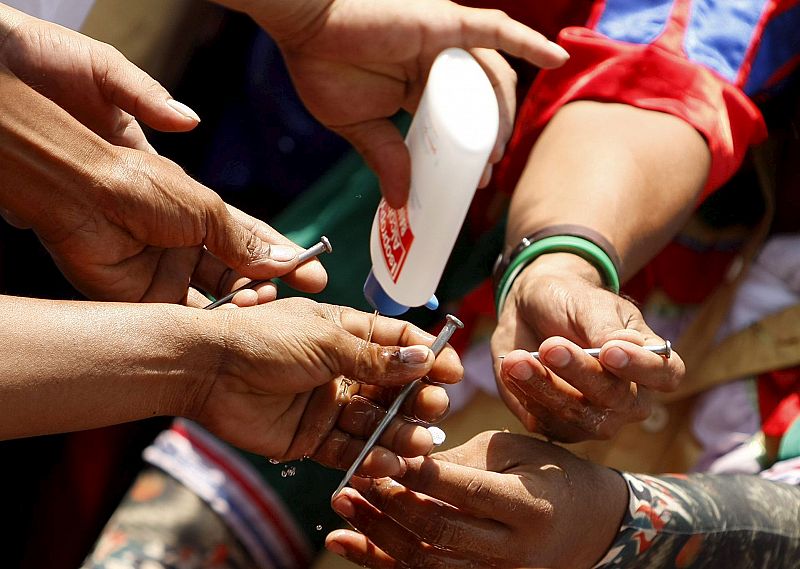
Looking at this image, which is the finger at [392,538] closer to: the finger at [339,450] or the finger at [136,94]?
the finger at [339,450]

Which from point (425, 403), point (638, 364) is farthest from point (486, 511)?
point (638, 364)

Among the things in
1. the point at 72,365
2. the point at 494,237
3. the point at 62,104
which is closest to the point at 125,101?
the point at 62,104

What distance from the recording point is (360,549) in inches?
47.6

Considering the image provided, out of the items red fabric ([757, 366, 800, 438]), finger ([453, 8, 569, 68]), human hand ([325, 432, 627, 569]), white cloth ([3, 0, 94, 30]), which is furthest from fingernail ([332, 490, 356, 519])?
white cloth ([3, 0, 94, 30])

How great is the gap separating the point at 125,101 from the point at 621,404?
0.80 m

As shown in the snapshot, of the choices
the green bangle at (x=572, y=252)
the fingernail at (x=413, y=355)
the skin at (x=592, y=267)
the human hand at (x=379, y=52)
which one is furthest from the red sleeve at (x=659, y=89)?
the fingernail at (x=413, y=355)

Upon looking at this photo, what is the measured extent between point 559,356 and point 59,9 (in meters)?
1.04

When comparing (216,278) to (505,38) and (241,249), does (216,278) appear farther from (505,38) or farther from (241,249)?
(505,38)

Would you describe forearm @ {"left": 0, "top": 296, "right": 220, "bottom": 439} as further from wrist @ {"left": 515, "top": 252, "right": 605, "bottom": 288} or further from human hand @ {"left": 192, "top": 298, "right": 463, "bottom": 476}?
wrist @ {"left": 515, "top": 252, "right": 605, "bottom": 288}

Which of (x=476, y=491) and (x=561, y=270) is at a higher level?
(x=561, y=270)

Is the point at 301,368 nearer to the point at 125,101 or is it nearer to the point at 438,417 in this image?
the point at 438,417

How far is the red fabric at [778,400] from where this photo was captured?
62.2 inches

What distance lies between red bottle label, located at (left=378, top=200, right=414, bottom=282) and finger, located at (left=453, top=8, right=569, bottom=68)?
30 centimetres

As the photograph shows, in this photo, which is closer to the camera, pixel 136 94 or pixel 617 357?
pixel 617 357
